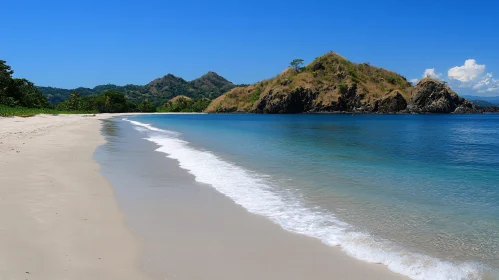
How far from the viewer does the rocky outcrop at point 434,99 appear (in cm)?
14200

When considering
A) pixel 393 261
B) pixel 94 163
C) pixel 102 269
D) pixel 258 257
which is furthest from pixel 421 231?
pixel 94 163

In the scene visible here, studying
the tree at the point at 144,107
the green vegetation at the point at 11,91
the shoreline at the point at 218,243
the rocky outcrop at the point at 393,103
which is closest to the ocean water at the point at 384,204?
the shoreline at the point at 218,243

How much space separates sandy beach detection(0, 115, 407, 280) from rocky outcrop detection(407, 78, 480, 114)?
501ft

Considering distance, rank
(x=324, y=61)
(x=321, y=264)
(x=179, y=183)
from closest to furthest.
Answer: (x=321, y=264) → (x=179, y=183) → (x=324, y=61)

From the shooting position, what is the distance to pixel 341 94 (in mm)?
161250

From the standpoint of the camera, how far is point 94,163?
48.0ft

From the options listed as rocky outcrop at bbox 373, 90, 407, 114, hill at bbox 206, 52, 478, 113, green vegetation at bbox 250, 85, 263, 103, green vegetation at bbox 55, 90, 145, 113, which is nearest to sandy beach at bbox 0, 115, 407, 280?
green vegetation at bbox 55, 90, 145, 113

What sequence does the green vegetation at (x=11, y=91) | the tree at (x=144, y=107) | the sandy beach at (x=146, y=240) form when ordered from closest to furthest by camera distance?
the sandy beach at (x=146, y=240)
the green vegetation at (x=11, y=91)
the tree at (x=144, y=107)

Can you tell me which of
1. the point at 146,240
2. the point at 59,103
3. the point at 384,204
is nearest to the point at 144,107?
the point at 59,103

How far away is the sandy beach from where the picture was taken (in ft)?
16.1

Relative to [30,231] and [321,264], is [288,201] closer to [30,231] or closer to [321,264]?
[321,264]

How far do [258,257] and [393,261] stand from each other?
6.94 ft

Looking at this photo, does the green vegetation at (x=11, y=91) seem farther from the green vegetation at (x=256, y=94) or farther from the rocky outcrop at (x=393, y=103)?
the rocky outcrop at (x=393, y=103)

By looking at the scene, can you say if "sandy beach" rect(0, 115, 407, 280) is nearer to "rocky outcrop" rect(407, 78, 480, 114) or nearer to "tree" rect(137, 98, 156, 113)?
"rocky outcrop" rect(407, 78, 480, 114)
